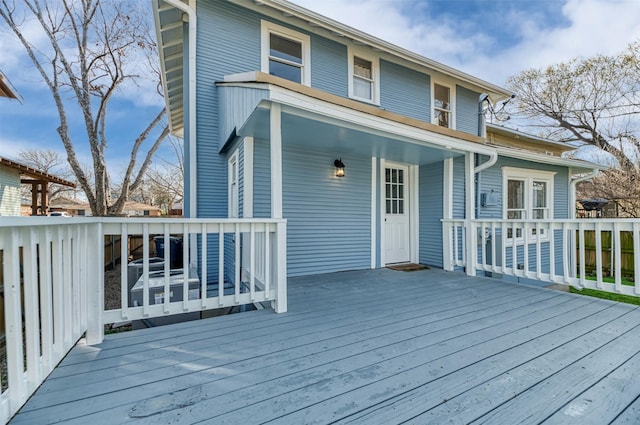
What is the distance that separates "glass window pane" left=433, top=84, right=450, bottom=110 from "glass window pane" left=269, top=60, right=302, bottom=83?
347 cm

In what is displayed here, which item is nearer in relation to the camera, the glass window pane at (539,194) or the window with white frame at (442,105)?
the window with white frame at (442,105)

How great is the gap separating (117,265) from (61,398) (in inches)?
371

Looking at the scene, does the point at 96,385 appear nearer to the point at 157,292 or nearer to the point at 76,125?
the point at 157,292

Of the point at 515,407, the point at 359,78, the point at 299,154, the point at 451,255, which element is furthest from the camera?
the point at 359,78

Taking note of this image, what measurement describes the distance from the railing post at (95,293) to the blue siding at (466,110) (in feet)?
23.8

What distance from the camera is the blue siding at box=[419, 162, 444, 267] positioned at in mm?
5613

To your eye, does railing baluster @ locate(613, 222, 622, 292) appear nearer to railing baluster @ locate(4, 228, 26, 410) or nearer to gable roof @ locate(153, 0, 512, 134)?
gable roof @ locate(153, 0, 512, 134)

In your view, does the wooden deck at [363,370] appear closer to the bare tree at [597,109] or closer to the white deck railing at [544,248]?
the white deck railing at [544,248]

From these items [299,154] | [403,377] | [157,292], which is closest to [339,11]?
[299,154]

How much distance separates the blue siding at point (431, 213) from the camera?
221 inches

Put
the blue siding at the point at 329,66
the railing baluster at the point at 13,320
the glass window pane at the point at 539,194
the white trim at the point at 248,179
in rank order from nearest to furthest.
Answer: the railing baluster at the point at 13,320, the white trim at the point at 248,179, the blue siding at the point at 329,66, the glass window pane at the point at 539,194

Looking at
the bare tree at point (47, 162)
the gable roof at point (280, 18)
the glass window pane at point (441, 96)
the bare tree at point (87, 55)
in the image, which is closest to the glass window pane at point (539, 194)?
the gable roof at point (280, 18)

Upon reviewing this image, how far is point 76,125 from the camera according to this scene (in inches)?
503

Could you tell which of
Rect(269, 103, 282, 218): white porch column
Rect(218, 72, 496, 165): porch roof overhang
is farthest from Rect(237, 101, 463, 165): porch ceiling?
Rect(269, 103, 282, 218): white porch column
